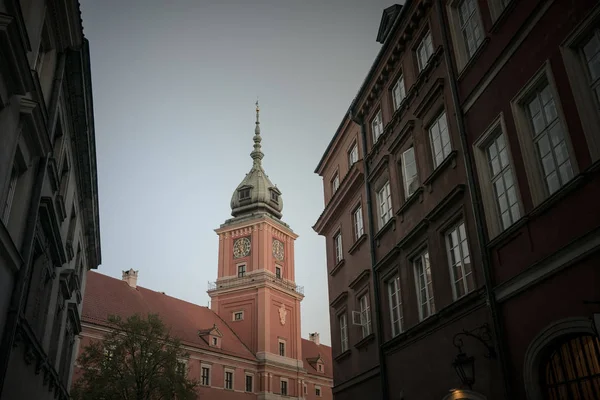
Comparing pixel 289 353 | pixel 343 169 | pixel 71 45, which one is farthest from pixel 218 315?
pixel 71 45

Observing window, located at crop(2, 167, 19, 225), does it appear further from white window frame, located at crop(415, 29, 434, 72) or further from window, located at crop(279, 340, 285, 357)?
window, located at crop(279, 340, 285, 357)

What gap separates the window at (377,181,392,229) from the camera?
14719mm

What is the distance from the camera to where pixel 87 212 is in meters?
18.9

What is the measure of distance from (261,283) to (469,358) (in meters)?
41.9

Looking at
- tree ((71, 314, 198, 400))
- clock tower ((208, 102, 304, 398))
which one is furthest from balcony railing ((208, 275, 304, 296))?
tree ((71, 314, 198, 400))

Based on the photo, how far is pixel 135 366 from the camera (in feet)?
77.4

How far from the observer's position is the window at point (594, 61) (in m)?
7.11

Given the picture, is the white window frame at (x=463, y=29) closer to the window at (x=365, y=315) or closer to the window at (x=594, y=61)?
the window at (x=594, y=61)

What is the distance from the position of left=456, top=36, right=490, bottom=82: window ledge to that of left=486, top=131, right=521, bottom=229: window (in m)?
1.64

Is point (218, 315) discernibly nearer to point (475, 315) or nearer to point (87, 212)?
point (87, 212)

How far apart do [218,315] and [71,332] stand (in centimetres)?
3253

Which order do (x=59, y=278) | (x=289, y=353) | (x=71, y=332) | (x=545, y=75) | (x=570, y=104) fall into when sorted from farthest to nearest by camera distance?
1. (x=289, y=353)
2. (x=71, y=332)
3. (x=59, y=278)
4. (x=545, y=75)
5. (x=570, y=104)

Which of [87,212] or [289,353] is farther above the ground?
[289,353]

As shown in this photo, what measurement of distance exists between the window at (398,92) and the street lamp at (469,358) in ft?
21.5
